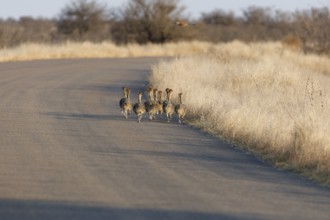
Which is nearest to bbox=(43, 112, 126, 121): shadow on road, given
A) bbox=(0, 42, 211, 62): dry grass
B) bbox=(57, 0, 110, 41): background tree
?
bbox=(0, 42, 211, 62): dry grass

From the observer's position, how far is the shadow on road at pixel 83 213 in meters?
8.54

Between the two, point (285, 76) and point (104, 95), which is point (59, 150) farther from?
point (285, 76)

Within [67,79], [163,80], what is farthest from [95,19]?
[163,80]

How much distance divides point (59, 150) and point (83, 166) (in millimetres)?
1576

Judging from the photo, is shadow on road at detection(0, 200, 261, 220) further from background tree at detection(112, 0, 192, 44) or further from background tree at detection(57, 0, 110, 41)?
background tree at detection(57, 0, 110, 41)

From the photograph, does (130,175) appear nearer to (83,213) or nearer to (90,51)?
(83,213)

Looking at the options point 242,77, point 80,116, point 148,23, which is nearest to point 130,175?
point 80,116

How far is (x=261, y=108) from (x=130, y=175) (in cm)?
762

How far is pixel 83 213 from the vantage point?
8.68 metres

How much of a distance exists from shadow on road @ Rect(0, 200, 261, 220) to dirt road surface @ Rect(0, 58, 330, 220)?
10 millimetres

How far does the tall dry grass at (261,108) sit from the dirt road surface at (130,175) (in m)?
0.46

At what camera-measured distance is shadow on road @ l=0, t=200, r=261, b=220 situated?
28.0 ft

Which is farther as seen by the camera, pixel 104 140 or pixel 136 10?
pixel 136 10

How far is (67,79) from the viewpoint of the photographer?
103ft
